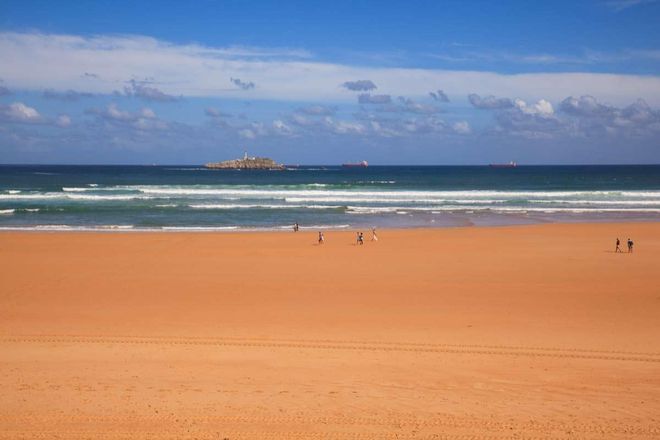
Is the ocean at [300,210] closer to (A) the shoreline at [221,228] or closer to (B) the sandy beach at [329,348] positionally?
(A) the shoreline at [221,228]

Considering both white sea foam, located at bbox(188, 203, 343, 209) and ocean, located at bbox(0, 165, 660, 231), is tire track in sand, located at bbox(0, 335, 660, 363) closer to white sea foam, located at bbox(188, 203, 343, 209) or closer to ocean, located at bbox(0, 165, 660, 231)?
ocean, located at bbox(0, 165, 660, 231)

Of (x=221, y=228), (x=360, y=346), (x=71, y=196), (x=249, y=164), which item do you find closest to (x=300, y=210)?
(x=221, y=228)

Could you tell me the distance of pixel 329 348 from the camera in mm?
9555

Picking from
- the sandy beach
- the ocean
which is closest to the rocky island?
the ocean

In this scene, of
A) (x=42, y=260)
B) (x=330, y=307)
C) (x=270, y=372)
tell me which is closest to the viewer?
(x=270, y=372)

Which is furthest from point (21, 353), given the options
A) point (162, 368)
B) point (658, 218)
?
point (658, 218)

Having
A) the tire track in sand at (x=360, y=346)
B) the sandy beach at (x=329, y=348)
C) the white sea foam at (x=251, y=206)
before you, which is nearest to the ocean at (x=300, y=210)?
the white sea foam at (x=251, y=206)

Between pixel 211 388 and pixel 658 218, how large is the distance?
34749 millimetres

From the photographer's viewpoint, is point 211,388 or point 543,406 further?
point 211,388

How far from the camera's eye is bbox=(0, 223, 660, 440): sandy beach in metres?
6.76

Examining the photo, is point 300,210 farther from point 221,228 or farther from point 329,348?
point 329,348

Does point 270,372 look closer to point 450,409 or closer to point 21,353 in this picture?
point 450,409

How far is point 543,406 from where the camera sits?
23.5 ft

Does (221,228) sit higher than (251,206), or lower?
lower
